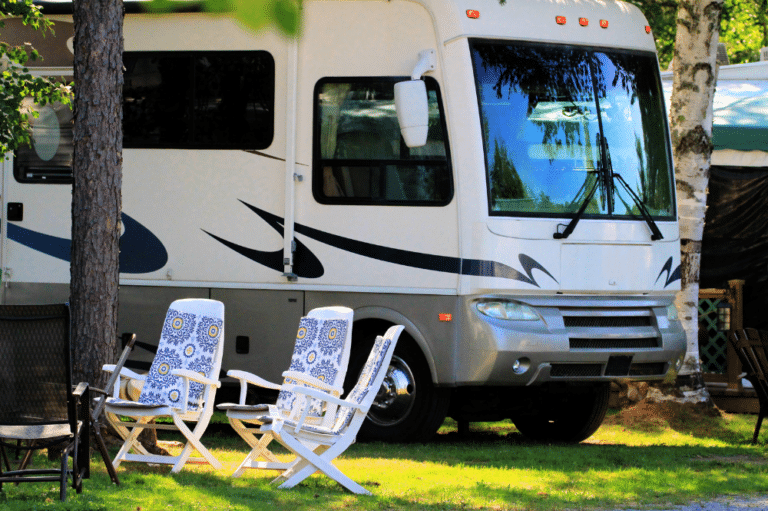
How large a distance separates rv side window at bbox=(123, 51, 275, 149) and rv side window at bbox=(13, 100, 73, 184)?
1.76 ft

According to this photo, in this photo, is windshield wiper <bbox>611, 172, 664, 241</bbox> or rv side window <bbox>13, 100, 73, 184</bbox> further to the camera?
rv side window <bbox>13, 100, 73, 184</bbox>

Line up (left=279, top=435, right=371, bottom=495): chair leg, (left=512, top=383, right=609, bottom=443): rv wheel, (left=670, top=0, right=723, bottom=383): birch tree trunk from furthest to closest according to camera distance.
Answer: (left=670, top=0, right=723, bottom=383): birch tree trunk, (left=512, top=383, right=609, bottom=443): rv wheel, (left=279, top=435, right=371, bottom=495): chair leg

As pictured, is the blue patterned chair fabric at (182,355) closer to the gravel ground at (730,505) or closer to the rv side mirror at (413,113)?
the rv side mirror at (413,113)

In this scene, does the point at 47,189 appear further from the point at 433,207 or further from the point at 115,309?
Result: the point at 433,207

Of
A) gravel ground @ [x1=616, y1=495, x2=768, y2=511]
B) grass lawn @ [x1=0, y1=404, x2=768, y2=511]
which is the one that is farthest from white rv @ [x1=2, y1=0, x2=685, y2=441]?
gravel ground @ [x1=616, y1=495, x2=768, y2=511]

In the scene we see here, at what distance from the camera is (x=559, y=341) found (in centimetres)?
795

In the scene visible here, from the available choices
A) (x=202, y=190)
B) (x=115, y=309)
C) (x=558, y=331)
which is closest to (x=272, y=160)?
(x=202, y=190)

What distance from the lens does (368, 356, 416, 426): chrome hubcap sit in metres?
8.38

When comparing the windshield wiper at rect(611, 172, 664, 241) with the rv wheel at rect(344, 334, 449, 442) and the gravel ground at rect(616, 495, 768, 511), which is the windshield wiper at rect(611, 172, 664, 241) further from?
the gravel ground at rect(616, 495, 768, 511)

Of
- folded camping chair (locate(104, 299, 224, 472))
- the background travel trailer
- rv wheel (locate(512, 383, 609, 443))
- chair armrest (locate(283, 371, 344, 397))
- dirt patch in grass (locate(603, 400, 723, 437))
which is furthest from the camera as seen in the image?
the background travel trailer

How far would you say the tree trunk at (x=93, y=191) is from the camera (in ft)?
23.7

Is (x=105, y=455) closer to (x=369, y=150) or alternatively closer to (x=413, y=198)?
(x=413, y=198)

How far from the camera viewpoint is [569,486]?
6750 millimetres

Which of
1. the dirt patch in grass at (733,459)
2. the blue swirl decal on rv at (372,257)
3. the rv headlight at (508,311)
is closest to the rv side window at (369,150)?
the blue swirl decal on rv at (372,257)
